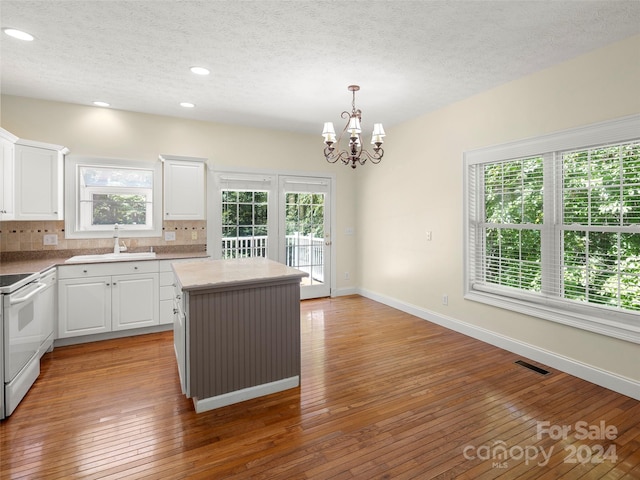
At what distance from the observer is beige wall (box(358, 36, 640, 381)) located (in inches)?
107

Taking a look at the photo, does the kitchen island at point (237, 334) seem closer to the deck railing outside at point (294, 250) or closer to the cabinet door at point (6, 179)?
the cabinet door at point (6, 179)

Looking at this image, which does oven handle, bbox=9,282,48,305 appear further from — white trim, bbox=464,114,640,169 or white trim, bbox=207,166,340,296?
white trim, bbox=464,114,640,169

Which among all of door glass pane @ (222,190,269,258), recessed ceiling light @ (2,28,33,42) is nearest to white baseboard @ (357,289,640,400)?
door glass pane @ (222,190,269,258)

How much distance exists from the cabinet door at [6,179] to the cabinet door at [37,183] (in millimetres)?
109

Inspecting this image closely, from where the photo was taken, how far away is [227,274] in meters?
2.66

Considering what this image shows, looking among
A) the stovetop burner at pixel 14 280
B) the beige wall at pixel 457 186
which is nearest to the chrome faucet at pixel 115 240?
the stovetop burner at pixel 14 280

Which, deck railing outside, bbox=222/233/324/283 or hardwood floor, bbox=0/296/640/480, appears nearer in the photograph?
hardwood floor, bbox=0/296/640/480

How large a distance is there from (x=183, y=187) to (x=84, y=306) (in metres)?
1.80

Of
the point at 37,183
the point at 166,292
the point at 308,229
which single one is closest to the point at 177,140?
the point at 37,183

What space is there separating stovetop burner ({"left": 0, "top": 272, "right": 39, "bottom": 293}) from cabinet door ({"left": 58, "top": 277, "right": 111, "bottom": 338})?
731mm

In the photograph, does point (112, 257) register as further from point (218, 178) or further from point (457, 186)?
point (457, 186)

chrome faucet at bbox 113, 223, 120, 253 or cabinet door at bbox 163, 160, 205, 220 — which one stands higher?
cabinet door at bbox 163, 160, 205, 220

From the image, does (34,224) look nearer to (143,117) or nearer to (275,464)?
(143,117)

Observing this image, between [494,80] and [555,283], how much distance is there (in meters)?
2.10
